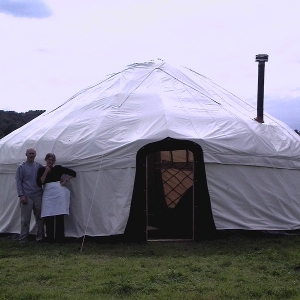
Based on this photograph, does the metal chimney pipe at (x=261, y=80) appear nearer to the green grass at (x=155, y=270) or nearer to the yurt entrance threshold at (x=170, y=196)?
the yurt entrance threshold at (x=170, y=196)

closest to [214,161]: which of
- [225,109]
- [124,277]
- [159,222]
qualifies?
[225,109]

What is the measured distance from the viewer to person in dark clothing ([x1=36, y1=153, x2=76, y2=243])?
22.6 feet

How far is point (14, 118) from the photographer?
102 ft

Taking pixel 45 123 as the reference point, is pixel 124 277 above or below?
below

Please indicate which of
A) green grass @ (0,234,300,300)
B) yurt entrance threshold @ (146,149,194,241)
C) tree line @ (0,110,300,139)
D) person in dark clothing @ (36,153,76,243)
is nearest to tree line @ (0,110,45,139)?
tree line @ (0,110,300,139)

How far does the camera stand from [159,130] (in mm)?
7082

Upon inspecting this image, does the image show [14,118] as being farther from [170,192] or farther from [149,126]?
[149,126]

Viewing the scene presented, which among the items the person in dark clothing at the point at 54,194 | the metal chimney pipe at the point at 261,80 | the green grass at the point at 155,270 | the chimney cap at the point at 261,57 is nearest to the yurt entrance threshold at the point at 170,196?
the green grass at the point at 155,270

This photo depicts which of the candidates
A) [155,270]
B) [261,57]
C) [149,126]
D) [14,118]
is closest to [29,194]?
[149,126]

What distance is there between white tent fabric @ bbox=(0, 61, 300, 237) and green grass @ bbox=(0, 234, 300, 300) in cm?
44

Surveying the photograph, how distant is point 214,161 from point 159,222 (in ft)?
7.25

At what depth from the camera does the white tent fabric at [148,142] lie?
23.0 feet

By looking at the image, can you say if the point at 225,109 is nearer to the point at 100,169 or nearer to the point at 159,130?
the point at 159,130

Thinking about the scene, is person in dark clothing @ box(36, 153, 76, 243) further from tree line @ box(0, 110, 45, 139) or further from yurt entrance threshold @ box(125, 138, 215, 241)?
tree line @ box(0, 110, 45, 139)
